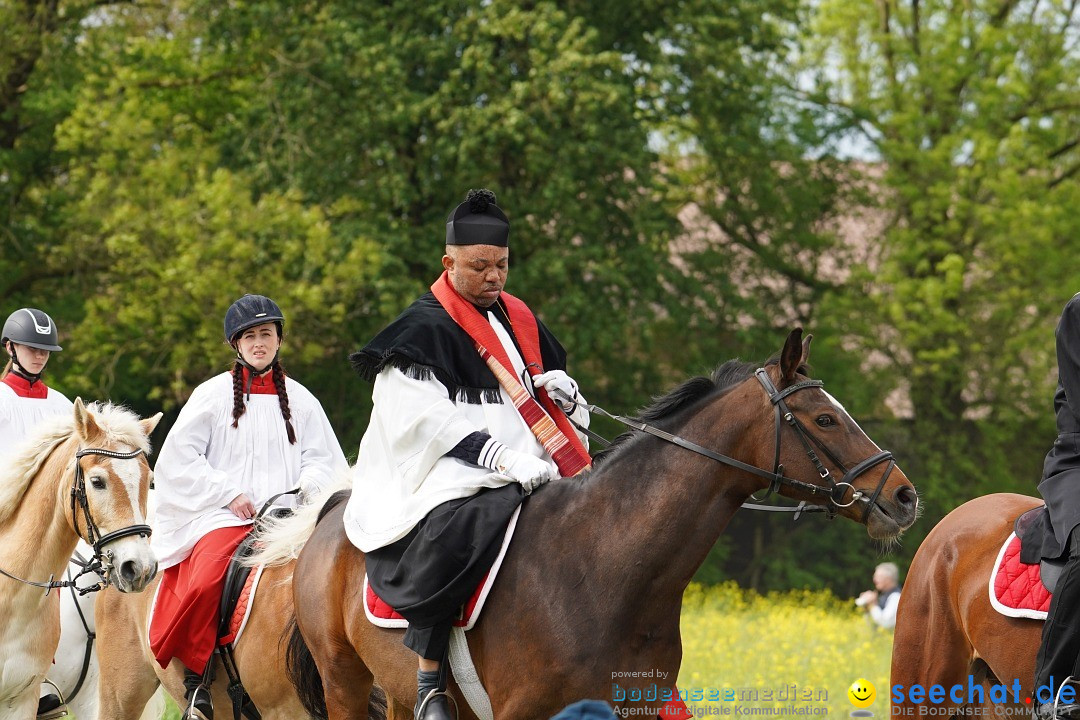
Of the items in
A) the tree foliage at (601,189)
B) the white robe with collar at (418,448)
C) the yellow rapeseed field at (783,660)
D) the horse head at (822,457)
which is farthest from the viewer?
the tree foliage at (601,189)

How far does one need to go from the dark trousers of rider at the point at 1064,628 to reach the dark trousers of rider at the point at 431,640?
2.74 m

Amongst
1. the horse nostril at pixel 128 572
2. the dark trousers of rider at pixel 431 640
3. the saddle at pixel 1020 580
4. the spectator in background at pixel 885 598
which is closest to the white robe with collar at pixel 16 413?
the horse nostril at pixel 128 572

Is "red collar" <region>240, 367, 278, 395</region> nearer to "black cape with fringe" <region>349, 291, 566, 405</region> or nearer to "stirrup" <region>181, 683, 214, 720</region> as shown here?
"stirrup" <region>181, 683, 214, 720</region>

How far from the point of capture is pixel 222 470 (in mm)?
7316

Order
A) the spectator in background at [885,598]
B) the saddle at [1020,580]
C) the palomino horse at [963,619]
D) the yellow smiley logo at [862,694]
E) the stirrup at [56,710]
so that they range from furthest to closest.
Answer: the spectator in background at [885,598] → the yellow smiley logo at [862,694] → the stirrup at [56,710] → the palomino horse at [963,619] → the saddle at [1020,580]

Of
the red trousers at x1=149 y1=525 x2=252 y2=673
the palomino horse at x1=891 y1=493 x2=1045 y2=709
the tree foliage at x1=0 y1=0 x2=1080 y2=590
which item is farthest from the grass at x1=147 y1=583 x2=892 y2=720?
the tree foliage at x1=0 y1=0 x2=1080 y2=590

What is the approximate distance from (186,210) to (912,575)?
15.7 meters

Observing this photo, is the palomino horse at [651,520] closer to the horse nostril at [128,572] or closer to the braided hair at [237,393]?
the horse nostril at [128,572]

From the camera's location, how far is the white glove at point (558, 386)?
5441 mm

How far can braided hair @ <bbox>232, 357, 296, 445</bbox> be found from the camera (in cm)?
729

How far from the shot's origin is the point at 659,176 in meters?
23.9

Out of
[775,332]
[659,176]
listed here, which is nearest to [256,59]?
Result: [659,176]

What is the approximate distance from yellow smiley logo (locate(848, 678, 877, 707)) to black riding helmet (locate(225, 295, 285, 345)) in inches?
190

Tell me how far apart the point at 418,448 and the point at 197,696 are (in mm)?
2659
